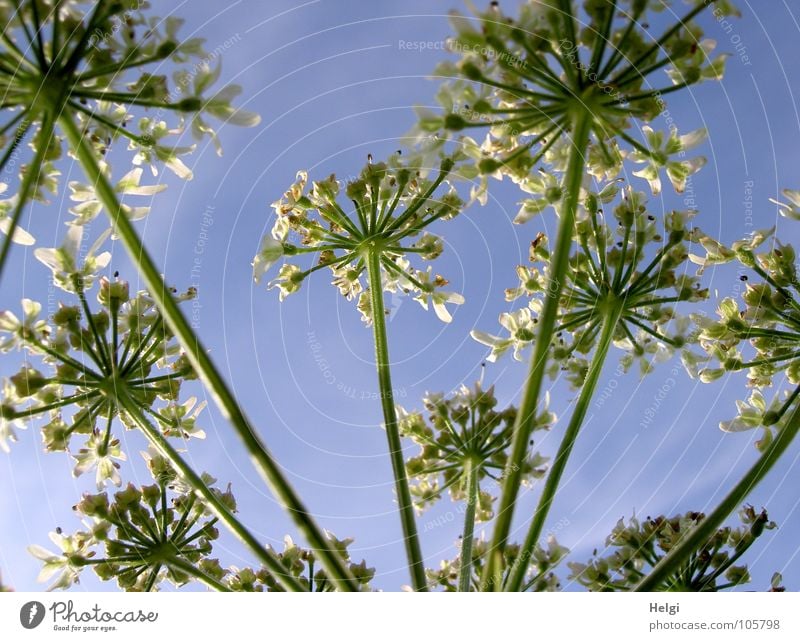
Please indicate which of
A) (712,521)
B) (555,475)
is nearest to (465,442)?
(555,475)

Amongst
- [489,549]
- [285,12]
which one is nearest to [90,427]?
[489,549]

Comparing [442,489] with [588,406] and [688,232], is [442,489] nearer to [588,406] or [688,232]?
[588,406]

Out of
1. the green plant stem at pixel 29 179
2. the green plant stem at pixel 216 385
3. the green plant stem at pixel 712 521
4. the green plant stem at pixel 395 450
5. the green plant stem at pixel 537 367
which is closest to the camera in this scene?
the green plant stem at pixel 216 385

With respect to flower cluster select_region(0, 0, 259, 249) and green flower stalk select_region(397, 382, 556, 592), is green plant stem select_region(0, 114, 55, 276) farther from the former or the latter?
green flower stalk select_region(397, 382, 556, 592)

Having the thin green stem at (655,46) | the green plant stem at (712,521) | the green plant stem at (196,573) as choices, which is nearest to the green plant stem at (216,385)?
the green plant stem at (196,573)
